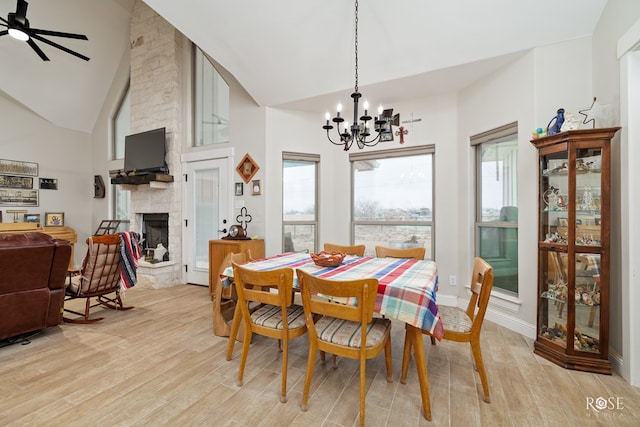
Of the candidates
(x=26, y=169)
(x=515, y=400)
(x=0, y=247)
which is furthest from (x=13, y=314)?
(x=26, y=169)

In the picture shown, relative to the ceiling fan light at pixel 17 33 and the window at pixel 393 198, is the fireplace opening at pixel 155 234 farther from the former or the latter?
the window at pixel 393 198

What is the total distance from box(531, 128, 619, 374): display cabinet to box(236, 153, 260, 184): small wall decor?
331 cm

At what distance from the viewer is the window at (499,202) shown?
3.03 m

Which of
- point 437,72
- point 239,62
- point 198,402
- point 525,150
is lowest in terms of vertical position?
point 198,402

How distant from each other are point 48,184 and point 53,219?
27.8 inches

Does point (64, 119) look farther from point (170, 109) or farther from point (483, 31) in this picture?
point (483, 31)

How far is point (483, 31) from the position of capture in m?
2.65

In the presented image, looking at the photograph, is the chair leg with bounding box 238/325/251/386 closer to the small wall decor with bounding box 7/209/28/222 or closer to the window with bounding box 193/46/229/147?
the window with bounding box 193/46/229/147

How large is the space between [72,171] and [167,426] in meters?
6.65

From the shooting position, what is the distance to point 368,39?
299 cm

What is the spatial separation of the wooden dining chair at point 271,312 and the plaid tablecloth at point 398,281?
164mm

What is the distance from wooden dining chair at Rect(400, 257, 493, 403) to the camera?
1777mm

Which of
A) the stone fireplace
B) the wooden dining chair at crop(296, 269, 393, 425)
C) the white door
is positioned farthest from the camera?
the stone fireplace

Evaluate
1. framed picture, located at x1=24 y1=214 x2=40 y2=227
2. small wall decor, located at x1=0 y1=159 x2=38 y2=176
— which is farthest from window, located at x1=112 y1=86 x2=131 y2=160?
framed picture, located at x1=24 y1=214 x2=40 y2=227
